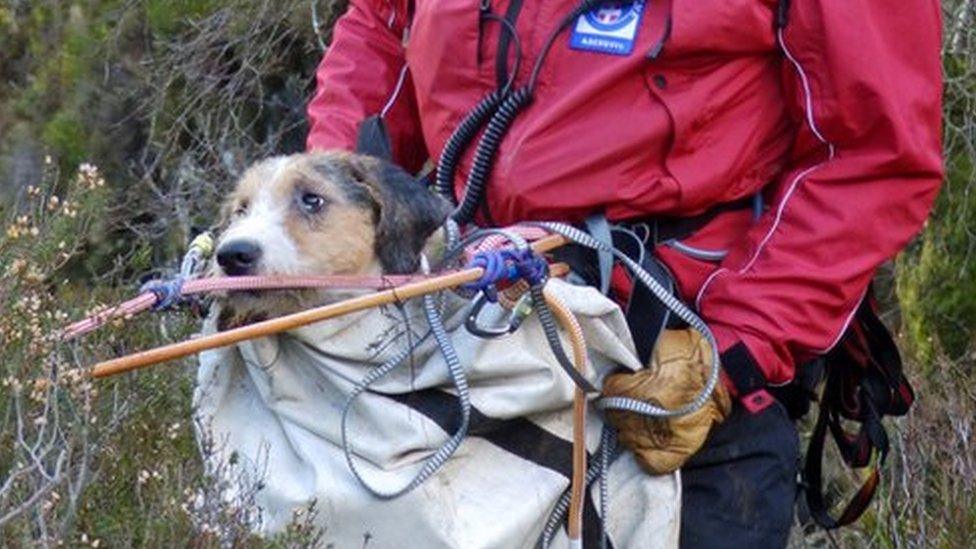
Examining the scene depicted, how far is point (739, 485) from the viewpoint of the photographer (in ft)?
14.7

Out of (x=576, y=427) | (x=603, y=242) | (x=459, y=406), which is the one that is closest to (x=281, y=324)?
(x=459, y=406)

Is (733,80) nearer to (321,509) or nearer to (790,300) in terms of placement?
(790,300)

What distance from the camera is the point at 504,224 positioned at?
4.63 meters

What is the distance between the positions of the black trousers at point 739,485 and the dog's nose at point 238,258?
3.36ft

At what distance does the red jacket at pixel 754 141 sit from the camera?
4.40 metres

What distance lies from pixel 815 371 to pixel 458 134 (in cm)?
95

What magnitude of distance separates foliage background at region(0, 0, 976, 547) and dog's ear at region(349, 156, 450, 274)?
527 mm

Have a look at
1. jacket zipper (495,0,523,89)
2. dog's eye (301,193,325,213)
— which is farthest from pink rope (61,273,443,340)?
jacket zipper (495,0,523,89)

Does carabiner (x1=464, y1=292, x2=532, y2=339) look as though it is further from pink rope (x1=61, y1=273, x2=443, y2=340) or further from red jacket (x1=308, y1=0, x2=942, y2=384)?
red jacket (x1=308, y1=0, x2=942, y2=384)

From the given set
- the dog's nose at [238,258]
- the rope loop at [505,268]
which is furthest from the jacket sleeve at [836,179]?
the dog's nose at [238,258]

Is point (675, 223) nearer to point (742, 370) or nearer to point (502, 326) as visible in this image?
point (742, 370)

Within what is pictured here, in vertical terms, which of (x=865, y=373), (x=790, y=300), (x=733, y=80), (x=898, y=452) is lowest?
(x=898, y=452)

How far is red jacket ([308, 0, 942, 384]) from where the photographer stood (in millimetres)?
4402

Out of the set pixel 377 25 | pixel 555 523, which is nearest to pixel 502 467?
pixel 555 523
